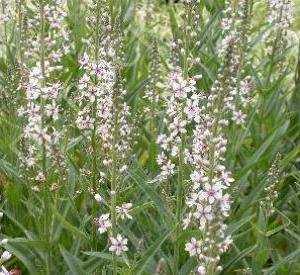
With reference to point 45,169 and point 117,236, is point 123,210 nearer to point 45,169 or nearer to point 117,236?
point 117,236

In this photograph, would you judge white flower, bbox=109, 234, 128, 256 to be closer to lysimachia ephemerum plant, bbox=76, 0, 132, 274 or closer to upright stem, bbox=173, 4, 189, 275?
lysimachia ephemerum plant, bbox=76, 0, 132, 274

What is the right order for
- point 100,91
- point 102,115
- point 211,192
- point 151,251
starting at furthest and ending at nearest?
1. point 100,91
2. point 102,115
3. point 151,251
4. point 211,192

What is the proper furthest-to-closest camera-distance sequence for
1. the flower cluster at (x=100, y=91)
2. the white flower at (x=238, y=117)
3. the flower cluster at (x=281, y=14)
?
the flower cluster at (x=281, y=14) < the white flower at (x=238, y=117) < the flower cluster at (x=100, y=91)

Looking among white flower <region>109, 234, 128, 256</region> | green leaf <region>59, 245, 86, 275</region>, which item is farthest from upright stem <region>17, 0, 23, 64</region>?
white flower <region>109, 234, 128, 256</region>

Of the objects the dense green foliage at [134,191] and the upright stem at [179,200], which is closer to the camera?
the upright stem at [179,200]

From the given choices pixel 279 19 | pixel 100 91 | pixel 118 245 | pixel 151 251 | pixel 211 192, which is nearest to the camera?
pixel 211 192

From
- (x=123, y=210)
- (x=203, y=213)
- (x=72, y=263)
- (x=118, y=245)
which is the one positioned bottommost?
(x=72, y=263)

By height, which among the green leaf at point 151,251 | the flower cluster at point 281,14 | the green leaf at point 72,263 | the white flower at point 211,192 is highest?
the flower cluster at point 281,14

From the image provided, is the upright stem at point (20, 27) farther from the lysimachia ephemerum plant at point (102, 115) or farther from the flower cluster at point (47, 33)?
the lysimachia ephemerum plant at point (102, 115)

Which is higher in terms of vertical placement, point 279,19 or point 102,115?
point 279,19

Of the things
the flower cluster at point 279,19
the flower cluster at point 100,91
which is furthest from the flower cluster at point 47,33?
the flower cluster at point 279,19

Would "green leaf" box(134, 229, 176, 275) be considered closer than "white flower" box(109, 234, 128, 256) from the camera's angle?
No

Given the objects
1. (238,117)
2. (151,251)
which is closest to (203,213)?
(151,251)
